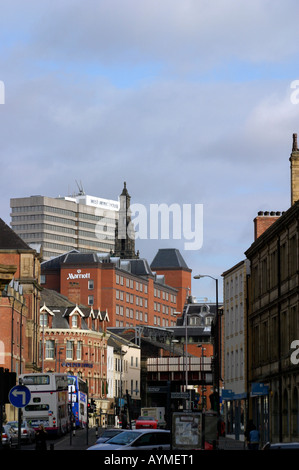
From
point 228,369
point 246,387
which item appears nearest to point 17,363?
point 228,369

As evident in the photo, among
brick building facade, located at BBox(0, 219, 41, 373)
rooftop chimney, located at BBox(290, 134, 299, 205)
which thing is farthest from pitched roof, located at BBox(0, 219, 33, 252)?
rooftop chimney, located at BBox(290, 134, 299, 205)

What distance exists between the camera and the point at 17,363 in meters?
110

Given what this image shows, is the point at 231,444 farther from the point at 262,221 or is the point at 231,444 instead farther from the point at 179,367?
the point at 179,367

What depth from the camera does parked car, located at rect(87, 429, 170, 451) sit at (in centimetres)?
3459

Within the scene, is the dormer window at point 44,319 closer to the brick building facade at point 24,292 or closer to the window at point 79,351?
the window at point 79,351

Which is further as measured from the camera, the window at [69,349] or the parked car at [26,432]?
the window at [69,349]

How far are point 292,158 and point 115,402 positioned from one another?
95268 mm

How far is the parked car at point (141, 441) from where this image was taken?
34594 millimetres

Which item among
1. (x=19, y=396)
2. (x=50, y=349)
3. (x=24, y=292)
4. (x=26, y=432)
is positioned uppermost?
(x=24, y=292)

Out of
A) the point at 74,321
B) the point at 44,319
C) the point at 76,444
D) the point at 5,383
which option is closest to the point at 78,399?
the point at 76,444

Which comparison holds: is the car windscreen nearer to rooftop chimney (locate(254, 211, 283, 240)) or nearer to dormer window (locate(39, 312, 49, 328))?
rooftop chimney (locate(254, 211, 283, 240))

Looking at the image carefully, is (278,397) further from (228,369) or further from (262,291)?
(228,369)

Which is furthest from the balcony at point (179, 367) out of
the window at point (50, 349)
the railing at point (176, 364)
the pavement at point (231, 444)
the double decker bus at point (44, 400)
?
the double decker bus at point (44, 400)

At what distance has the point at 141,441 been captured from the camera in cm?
3497
